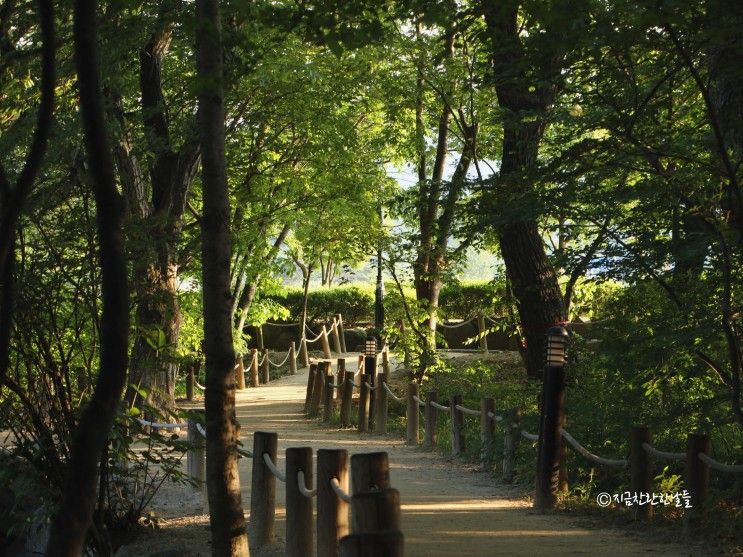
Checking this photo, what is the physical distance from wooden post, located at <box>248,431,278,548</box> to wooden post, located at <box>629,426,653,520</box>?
2608 millimetres

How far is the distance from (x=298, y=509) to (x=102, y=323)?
113 inches

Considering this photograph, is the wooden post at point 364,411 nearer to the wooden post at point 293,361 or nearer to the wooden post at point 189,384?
the wooden post at point 189,384

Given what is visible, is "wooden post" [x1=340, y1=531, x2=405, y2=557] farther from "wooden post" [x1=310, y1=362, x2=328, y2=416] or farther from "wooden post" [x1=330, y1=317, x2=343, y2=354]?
"wooden post" [x1=330, y1=317, x2=343, y2=354]

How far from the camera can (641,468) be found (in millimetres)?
6988

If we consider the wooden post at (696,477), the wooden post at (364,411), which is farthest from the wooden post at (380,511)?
the wooden post at (364,411)

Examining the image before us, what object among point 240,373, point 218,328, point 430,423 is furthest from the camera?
point 240,373

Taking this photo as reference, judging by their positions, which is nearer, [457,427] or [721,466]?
[721,466]

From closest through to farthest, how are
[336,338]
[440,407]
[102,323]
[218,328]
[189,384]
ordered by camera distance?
1. [102,323]
2. [218,328]
3. [440,407]
4. [189,384]
5. [336,338]

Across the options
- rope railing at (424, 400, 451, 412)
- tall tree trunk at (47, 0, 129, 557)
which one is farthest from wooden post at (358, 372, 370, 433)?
tall tree trunk at (47, 0, 129, 557)

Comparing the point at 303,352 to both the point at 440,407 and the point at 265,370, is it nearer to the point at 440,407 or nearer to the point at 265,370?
the point at 265,370

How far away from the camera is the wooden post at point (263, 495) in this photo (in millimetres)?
7059

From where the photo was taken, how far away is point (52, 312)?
6.88 m

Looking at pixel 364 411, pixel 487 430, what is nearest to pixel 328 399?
pixel 364 411

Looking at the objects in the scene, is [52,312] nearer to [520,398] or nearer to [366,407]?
[520,398]
